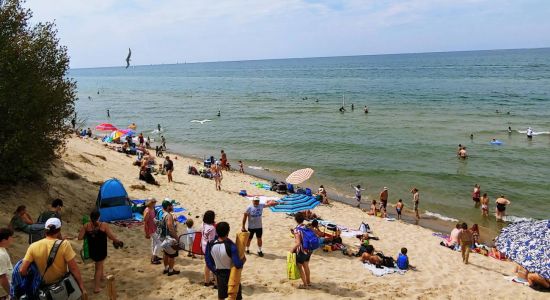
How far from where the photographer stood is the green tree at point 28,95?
11008 millimetres

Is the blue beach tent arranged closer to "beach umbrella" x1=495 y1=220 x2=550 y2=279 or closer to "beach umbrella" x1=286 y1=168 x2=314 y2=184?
"beach umbrella" x1=286 y1=168 x2=314 y2=184

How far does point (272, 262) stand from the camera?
1073 cm

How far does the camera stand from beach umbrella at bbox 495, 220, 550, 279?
32.7 ft

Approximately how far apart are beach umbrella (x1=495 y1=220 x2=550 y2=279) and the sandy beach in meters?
0.79

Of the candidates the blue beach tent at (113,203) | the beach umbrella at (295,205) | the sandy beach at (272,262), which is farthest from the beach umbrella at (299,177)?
the blue beach tent at (113,203)

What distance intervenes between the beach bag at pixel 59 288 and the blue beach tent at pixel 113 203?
26.6ft

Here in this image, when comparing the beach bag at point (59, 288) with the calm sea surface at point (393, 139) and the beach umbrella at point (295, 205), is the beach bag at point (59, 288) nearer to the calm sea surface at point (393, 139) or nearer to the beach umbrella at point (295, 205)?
the beach umbrella at point (295, 205)

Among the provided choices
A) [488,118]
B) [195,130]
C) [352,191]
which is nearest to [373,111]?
[488,118]

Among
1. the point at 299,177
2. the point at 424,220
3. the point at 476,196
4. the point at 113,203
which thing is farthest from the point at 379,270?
the point at 476,196

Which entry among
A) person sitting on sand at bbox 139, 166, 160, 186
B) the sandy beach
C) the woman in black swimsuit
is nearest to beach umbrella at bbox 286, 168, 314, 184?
the sandy beach

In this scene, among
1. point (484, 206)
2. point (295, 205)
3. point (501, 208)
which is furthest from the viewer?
point (484, 206)

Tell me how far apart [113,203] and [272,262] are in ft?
19.7

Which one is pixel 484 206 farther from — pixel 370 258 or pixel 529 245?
pixel 370 258

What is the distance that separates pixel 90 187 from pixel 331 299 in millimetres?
11253
